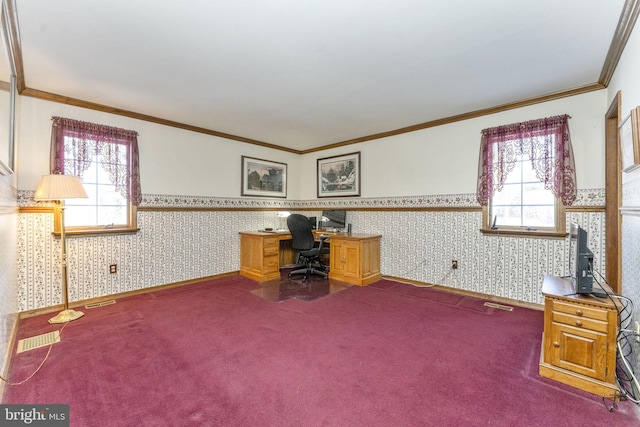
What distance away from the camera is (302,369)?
2043mm

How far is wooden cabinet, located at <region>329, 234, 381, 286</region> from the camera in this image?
432cm

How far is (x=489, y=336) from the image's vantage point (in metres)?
2.58

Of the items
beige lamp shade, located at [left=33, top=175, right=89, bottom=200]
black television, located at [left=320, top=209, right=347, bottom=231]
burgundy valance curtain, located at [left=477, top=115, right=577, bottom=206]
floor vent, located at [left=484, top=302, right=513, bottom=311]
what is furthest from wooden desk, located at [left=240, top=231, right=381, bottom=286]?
beige lamp shade, located at [left=33, top=175, right=89, bottom=200]

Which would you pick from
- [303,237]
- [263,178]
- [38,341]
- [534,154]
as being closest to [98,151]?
[38,341]

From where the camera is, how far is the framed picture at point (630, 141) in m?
1.73

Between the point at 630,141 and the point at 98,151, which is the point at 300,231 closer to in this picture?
the point at 98,151

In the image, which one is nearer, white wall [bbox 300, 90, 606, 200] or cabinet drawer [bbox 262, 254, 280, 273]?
white wall [bbox 300, 90, 606, 200]

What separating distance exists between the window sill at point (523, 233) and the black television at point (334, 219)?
88.7 inches

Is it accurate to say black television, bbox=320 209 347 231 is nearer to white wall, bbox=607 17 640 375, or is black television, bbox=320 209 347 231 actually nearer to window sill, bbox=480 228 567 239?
window sill, bbox=480 228 567 239

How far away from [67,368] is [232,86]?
111 inches

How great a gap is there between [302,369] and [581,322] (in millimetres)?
1906

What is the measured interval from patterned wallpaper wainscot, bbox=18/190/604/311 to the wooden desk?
9.4 inches

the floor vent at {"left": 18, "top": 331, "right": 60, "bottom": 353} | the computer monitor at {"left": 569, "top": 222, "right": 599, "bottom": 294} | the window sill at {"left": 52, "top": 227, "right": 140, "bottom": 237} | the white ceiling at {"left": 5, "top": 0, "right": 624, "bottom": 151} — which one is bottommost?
the floor vent at {"left": 18, "top": 331, "right": 60, "bottom": 353}

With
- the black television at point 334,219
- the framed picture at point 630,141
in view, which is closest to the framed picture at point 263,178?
the black television at point 334,219
